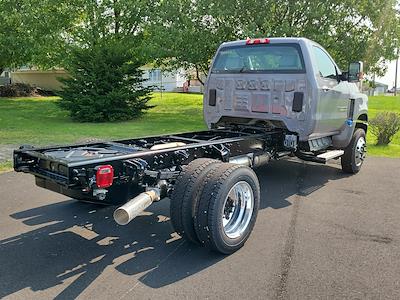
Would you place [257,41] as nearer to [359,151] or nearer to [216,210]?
[359,151]

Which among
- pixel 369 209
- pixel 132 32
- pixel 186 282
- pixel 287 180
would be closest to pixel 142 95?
pixel 132 32

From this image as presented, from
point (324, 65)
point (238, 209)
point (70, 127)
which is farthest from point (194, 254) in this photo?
point (70, 127)

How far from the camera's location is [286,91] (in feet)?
20.3

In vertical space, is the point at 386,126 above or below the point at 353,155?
above

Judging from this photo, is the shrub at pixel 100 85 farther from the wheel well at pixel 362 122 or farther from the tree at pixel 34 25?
the wheel well at pixel 362 122

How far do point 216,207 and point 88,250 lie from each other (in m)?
1.38

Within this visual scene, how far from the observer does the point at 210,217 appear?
12.5ft

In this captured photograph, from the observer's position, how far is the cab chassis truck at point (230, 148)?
3826 mm

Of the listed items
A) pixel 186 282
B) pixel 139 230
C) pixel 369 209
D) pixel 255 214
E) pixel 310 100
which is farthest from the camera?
pixel 310 100

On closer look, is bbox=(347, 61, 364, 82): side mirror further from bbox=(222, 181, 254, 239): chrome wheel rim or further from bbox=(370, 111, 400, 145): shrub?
bbox=(370, 111, 400, 145): shrub

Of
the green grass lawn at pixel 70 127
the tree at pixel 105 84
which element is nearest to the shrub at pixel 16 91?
the green grass lawn at pixel 70 127

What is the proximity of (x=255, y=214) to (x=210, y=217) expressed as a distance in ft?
2.50

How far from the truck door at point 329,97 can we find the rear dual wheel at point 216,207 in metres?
2.57

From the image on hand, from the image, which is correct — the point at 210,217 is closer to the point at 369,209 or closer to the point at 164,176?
the point at 164,176
